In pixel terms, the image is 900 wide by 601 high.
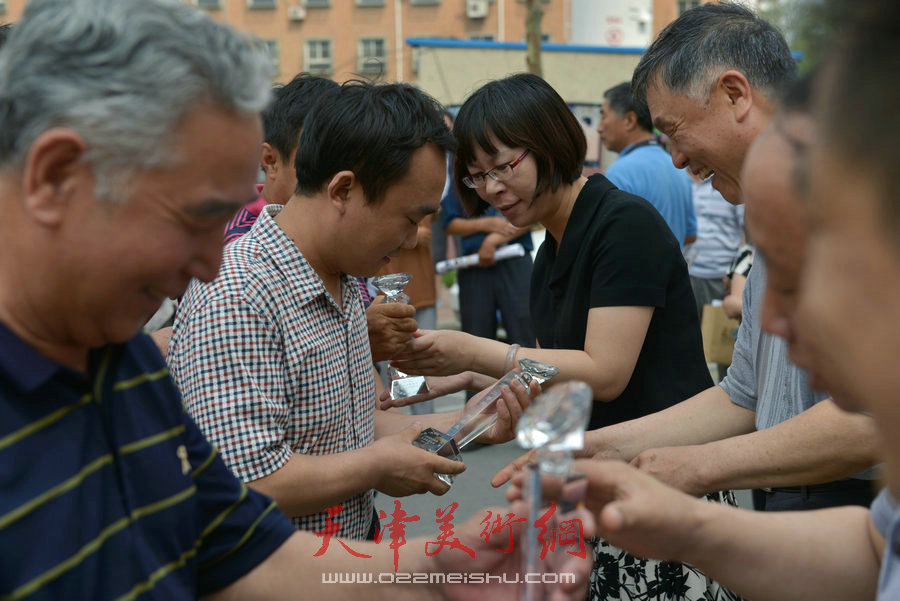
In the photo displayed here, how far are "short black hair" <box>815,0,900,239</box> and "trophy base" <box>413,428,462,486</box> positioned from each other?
1622 millimetres

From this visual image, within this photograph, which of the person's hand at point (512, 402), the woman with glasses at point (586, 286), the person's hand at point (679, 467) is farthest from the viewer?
the woman with glasses at point (586, 286)

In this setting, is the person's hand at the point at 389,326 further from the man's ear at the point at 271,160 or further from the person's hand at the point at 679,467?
the man's ear at the point at 271,160

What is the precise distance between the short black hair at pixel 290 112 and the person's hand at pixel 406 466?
5.37 feet

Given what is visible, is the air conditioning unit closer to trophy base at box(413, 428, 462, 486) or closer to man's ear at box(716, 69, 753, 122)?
man's ear at box(716, 69, 753, 122)

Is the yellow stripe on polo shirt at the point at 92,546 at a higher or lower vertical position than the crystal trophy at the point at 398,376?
higher

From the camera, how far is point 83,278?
1235 millimetres

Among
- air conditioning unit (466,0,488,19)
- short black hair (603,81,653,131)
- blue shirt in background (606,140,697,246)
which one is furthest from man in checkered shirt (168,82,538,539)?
air conditioning unit (466,0,488,19)

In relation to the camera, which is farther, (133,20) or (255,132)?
(255,132)

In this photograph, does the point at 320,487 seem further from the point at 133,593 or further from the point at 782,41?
the point at 782,41

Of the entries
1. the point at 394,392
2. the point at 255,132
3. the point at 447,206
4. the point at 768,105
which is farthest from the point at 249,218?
the point at 447,206

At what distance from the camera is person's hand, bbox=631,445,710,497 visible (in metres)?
2.06

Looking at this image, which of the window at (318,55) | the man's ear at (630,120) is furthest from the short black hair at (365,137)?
the window at (318,55)

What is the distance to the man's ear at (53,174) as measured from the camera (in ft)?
3.78

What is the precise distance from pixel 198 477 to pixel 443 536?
470mm
